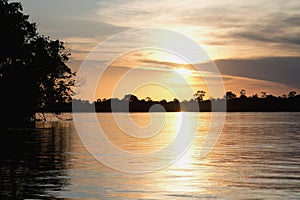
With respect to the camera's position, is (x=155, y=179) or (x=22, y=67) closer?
(x=155, y=179)

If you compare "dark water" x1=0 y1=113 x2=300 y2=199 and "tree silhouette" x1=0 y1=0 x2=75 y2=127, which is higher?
"tree silhouette" x1=0 y1=0 x2=75 y2=127

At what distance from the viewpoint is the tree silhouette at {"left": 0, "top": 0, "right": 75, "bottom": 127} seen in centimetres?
8669

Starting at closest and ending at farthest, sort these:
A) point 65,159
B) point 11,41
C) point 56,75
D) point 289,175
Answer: point 289,175 → point 65,159 → point 11,41 → point 56,75

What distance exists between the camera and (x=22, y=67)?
90375mm

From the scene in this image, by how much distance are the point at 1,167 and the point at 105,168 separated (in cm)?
538

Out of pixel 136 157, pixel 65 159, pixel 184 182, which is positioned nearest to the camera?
pixel 184 182

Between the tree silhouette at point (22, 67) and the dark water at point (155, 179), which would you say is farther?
the tree silhouette at point (22, 67)

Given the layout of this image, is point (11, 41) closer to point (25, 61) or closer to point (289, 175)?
point (25, 61)

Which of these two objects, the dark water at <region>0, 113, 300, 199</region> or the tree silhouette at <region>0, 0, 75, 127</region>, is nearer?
the dark water at <region>0, 113, 300, 199</region>

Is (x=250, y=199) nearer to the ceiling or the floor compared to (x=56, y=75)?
nearer to the floor

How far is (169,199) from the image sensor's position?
882 inches

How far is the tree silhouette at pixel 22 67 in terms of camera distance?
86.7 metres

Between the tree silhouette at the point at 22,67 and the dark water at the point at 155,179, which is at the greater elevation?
the tree silhouette at the point at 22,67

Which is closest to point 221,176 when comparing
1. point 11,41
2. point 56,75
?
point 11,41
